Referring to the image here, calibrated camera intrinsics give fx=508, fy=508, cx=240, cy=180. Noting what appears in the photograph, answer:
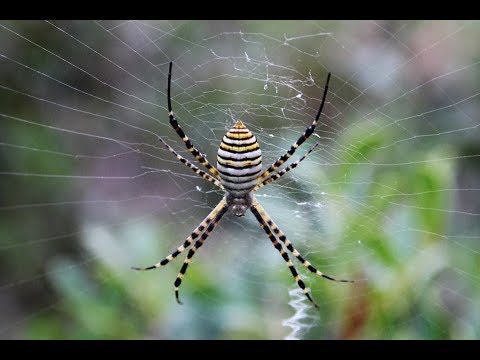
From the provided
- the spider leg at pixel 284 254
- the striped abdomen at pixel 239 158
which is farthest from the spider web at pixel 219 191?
the striped abdomen at pixel 239 158

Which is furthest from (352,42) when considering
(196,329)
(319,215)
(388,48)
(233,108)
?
(196,329)

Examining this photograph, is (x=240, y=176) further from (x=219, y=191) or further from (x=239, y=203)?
(x=219, y=191)

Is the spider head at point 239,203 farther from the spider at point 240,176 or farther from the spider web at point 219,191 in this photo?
the spider web at point 219,191

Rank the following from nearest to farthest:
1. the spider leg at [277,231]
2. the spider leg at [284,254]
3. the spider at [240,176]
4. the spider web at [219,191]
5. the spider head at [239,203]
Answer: the spider web at [219,191], the spider leg at [284,254], the spider at [240,176], the spider leg at [277,231], the spider head at [239,203]

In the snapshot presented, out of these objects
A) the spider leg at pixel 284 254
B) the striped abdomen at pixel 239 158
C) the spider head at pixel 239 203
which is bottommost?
the spider leg at pixel 284 254
